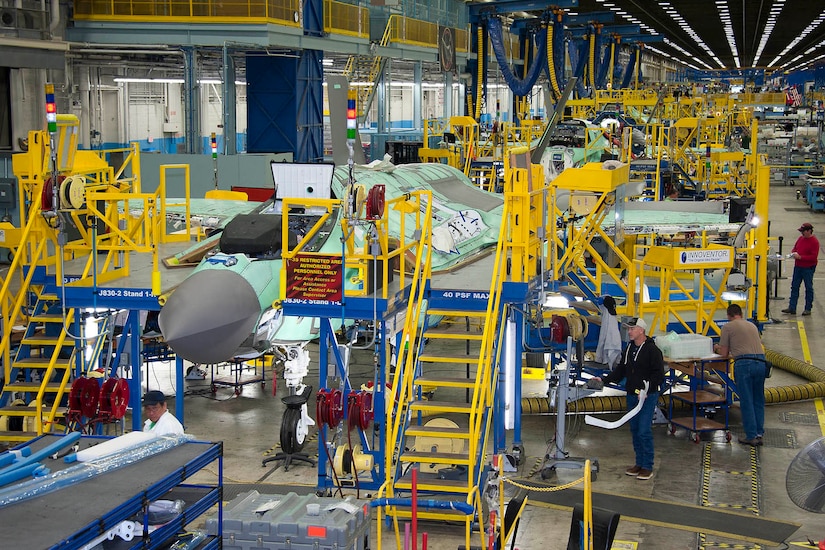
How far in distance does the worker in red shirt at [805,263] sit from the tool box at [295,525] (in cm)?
1668

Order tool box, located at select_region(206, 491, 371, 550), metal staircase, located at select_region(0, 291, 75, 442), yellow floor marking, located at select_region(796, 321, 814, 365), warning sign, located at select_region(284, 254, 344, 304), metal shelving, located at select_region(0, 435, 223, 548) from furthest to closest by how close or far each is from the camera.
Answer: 1. yellow floor marking, located at select_region(796, 321, 814, 365)
2. metal staircase, located at select_region(0, 291, 75, 442)
3. warning sign, located at select_region(284, 254, 344, 304)
4. tool box, located at select_region(206, 491, 371, 550)
5. metal shelving, located at select_region(0, 435, 223, 548)

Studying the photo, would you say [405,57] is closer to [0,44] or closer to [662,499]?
[0,44]

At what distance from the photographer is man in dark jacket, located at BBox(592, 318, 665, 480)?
1341cm

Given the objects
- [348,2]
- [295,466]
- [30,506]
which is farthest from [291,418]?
[348,2]

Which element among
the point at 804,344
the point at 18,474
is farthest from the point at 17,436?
the point at 804,344

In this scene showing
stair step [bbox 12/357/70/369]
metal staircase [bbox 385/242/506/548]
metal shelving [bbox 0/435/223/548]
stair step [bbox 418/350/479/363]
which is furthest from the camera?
stair step [bbox 12/357/70/369]

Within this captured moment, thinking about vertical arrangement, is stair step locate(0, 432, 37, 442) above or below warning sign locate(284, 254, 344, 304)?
Result: below

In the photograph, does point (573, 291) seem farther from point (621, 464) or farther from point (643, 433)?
point (643, 433)

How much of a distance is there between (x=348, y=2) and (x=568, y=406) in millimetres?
23147

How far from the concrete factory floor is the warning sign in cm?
258

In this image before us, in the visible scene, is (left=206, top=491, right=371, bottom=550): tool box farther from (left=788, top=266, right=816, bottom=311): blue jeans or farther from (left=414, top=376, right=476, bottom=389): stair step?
(left=788, top=266, right=816, bottom=311): blue jeans

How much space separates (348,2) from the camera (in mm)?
36094

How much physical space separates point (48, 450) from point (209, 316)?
12.1 ft

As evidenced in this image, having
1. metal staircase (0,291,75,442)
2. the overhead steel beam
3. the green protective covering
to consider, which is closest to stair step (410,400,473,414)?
the green protective covering
